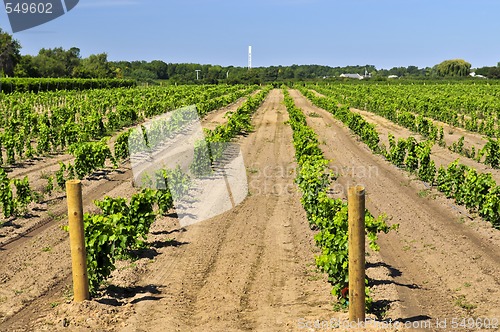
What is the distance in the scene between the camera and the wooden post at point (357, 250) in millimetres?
5941

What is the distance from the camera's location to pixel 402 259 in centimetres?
961

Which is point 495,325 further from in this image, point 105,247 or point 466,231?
point 105,247

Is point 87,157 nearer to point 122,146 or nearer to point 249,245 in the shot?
point 122,146

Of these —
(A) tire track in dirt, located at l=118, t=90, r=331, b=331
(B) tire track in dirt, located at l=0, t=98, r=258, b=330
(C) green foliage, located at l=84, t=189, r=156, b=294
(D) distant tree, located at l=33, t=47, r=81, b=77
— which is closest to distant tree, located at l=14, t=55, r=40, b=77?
(D) distant tree, located at l=33, t=47, r=81, b=77

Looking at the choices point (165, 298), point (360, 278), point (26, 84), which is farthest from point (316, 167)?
point (26, 84)

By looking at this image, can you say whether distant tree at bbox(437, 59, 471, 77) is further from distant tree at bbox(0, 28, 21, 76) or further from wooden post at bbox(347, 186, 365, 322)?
wooden post at bbox(347, 186, 365, 322)

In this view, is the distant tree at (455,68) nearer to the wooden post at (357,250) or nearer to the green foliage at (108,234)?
the green foliage at (108,234)

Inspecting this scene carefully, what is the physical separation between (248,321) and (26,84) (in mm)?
55183

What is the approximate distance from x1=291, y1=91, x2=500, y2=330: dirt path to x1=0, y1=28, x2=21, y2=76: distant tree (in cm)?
7372

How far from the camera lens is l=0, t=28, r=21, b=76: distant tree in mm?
78162

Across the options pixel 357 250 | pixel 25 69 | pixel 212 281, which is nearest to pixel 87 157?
pixel 212 281

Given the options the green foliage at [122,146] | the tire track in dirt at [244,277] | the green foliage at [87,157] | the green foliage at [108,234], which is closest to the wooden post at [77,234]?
the green foliage at [108,234]

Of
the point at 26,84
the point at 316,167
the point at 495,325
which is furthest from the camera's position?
the point at 26,84

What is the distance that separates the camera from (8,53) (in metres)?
78.8
